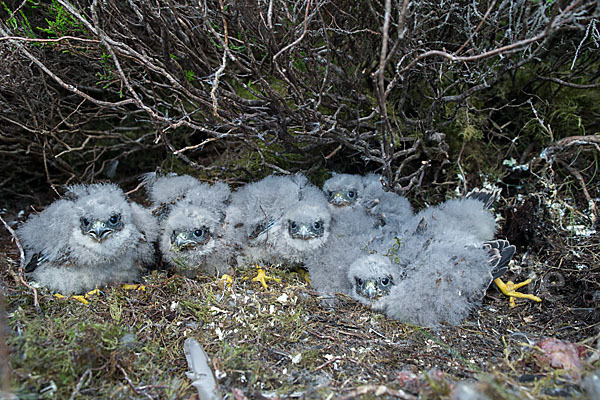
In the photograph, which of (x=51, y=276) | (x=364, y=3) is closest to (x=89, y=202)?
→ (x=51, y=276)

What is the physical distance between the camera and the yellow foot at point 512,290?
119 inches

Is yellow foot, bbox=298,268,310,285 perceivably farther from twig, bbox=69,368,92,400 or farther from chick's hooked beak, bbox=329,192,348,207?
twig, bbox=69,368,92,400

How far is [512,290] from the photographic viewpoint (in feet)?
10.2

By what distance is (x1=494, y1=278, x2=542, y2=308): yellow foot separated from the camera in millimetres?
3021

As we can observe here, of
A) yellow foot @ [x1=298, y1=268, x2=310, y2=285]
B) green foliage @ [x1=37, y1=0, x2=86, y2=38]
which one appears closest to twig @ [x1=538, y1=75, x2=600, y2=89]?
yellow foot @ [x1=298, y1=268, x2=310, y2=285]

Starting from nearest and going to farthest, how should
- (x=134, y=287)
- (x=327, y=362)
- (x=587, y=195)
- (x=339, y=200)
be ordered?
(x=327, y=362), (x=134, y=287), (x=587, y=195), (x=339, y=200)

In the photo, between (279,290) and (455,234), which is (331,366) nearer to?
(279,290)

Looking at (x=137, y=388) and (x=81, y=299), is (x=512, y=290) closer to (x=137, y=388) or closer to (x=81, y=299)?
(x=137, y=388)

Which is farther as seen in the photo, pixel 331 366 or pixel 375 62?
pixel 375 62

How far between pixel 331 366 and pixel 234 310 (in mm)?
717

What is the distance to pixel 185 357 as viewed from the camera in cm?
239

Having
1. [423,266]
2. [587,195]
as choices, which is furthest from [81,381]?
[587,195]

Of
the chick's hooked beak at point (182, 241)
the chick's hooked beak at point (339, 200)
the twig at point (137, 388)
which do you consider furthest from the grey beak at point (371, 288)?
the twig at point (137, 388)

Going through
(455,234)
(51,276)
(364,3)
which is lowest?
(51,276)
